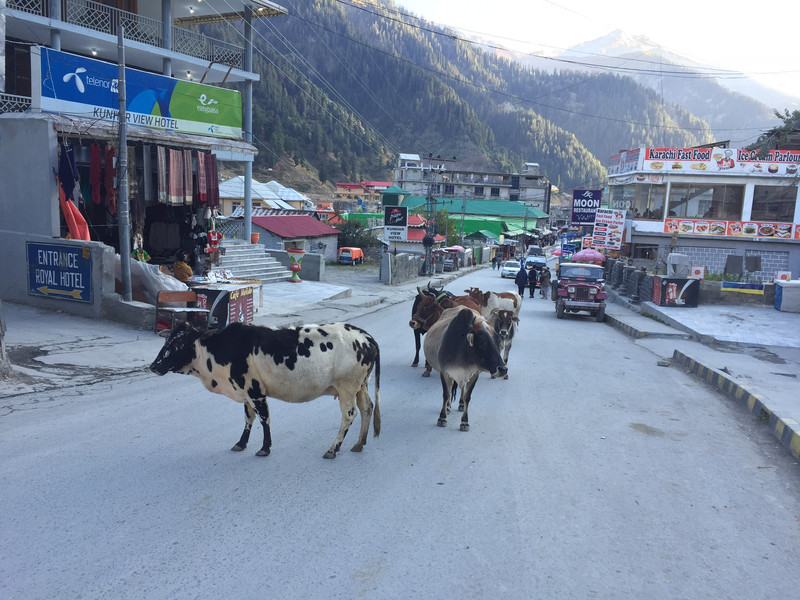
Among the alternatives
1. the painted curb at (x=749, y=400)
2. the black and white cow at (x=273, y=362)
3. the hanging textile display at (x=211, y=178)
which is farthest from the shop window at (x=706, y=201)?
the black and white cow at (x=273, y=362)

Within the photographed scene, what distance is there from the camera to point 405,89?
176 m

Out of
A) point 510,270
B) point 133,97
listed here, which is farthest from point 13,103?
point 510,270

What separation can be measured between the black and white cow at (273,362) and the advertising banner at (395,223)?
95.7 ft

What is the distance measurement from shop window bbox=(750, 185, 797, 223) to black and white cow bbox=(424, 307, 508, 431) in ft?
130

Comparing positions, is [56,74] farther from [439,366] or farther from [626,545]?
[626,545]

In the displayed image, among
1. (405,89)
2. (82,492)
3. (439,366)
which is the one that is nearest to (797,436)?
(439,366)

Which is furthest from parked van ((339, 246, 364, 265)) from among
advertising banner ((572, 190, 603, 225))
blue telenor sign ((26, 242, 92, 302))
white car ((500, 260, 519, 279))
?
blue telenor sign ((26, 242, 92, 302))

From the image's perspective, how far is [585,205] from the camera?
45031 millimetres

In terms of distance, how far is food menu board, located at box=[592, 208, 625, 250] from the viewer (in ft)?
116

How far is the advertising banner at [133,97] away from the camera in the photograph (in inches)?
590

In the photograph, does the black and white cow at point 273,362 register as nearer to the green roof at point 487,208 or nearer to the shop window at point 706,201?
the shop window at point 706,201

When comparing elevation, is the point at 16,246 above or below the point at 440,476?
above

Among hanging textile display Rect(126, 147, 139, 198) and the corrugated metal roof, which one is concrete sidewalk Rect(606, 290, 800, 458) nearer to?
hanging textile display Rect(126, 147, 139, 198)

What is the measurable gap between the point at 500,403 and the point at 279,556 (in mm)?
5169
